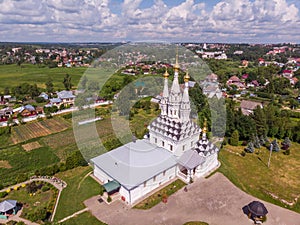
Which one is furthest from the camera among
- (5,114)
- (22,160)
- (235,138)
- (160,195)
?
(5,114)

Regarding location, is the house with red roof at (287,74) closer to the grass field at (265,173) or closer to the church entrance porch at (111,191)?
the grass field at (265,173)

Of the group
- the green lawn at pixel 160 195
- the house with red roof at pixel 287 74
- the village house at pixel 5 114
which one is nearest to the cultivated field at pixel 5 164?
the village house at pixel 5 114

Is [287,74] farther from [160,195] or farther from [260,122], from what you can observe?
[160,195]

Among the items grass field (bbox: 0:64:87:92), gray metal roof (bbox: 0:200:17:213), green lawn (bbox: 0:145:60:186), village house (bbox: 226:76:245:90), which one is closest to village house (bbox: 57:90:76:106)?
grass field (bbox: 0:64:87:92)

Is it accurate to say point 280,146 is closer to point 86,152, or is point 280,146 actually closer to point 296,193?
point 296,193

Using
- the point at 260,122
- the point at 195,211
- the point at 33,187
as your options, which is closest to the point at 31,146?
the point at 33,187

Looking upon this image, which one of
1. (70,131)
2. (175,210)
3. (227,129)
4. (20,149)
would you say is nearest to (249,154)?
(227,129)

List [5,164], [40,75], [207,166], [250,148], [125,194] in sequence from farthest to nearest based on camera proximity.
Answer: [40,75] → [250,148] → [5,164] → [207,166] → [125,194]
